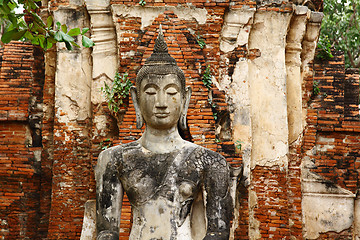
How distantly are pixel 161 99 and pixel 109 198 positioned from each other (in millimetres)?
835

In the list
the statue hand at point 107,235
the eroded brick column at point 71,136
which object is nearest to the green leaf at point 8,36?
the statue hand at point 107,235

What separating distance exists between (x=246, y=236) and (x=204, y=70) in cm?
241

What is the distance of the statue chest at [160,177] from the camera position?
4074mm

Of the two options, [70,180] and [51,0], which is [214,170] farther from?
[51,0]

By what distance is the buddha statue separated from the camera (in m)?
4.05

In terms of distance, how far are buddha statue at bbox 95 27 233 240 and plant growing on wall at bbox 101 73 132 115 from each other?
3347 millimetres

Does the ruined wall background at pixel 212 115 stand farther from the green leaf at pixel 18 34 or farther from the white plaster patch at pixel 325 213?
the green leaf at pixel 18 34

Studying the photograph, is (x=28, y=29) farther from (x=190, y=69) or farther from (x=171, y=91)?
(x=190, y=69)

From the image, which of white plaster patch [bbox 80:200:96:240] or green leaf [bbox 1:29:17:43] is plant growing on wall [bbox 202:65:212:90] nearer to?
A: white plaster patch [bbox 80:200:96:240]

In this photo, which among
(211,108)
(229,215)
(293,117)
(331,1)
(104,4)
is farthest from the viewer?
(331,1)

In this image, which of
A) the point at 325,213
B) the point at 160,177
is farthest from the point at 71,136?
the point at 160,177

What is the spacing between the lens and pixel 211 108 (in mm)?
7656

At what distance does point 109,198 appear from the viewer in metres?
4.18

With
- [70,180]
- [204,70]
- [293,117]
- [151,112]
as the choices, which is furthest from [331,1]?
[151,112]
